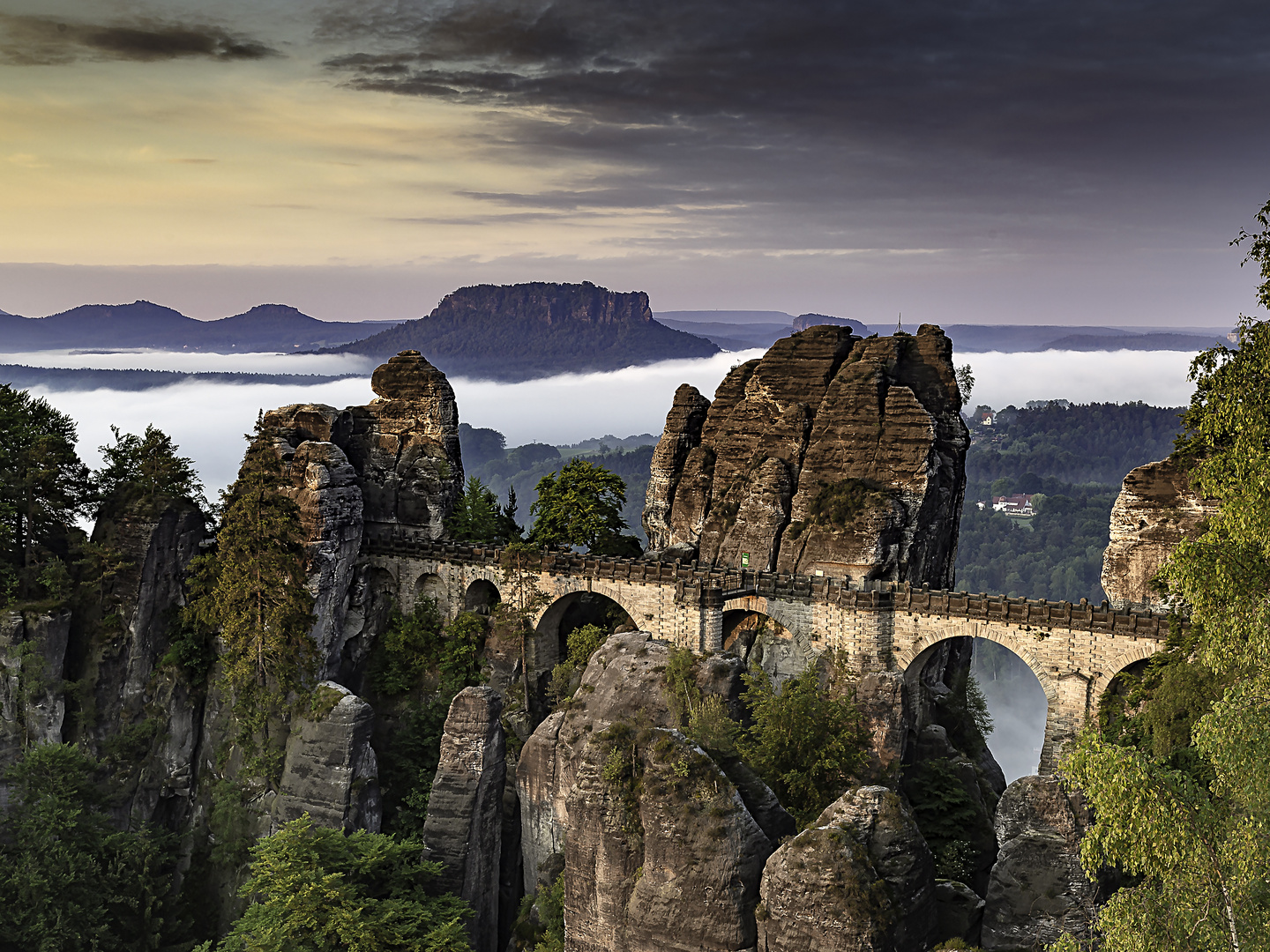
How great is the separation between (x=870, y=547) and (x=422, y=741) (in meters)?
23.2

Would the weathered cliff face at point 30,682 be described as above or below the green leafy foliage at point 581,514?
below

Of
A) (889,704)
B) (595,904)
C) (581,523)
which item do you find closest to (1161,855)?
(595,904)

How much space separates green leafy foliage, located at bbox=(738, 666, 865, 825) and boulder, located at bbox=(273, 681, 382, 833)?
49.2 feet

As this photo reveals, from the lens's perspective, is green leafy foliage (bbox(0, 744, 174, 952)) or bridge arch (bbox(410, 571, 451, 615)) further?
bridge arch (bbox(410, 571, 451, 615))

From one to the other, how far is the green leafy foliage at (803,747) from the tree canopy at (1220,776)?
51.1ft

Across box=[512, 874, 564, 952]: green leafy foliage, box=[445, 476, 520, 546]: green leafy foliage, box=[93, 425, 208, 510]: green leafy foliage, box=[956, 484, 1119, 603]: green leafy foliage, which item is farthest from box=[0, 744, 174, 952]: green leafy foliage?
box=[956, 484, 1119, 603]: green leafy foliage

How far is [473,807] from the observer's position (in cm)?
3994

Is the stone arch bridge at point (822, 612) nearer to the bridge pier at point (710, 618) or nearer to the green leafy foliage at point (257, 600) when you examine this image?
the bridge pier at point (710, 618)

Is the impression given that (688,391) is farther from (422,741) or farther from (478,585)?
(422,741)

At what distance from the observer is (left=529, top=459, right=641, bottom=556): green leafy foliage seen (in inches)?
2333

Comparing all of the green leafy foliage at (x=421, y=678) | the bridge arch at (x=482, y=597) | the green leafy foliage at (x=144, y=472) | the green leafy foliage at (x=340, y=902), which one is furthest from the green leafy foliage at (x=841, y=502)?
the green leafy foliage at (x=144, y=472)

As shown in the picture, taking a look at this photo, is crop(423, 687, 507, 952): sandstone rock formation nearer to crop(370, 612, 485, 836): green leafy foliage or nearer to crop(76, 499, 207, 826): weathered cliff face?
crop(370, 612, 485, 836): green leafy foliage

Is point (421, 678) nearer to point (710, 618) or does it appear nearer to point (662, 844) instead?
point (710, 618)

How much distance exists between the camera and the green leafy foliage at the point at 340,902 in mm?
31359
